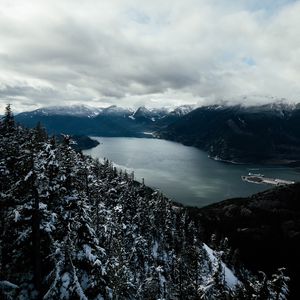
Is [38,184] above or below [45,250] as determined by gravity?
above

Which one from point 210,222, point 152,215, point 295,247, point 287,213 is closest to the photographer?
point 152,215

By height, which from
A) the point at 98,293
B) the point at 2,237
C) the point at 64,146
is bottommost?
the point at 98,293

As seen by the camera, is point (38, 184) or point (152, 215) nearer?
point (38, 184)

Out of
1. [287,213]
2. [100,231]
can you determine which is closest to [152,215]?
[100,231]

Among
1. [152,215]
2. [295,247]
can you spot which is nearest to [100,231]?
[152,215]

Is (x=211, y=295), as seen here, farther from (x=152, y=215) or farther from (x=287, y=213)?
(x=287, y=213)

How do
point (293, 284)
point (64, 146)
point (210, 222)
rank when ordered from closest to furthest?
point (64, 146) < point (293, 284) < point (210, 222)
